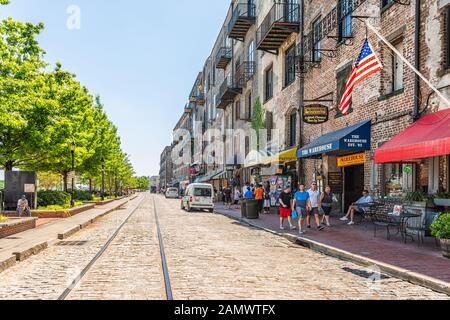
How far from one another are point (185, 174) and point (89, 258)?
96.4m

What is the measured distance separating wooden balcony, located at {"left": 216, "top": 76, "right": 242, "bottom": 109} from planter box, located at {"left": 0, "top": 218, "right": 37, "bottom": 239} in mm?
27909

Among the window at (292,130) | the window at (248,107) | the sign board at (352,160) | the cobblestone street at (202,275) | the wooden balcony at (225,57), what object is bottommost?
the cobblestone street at (202,275)

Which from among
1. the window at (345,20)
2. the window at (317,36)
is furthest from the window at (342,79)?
the window at (317,36)

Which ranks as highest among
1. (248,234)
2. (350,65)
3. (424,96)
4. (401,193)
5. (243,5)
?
(243,5)

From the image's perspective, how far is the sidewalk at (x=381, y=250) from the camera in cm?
911

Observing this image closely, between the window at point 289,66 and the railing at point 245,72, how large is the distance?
28.5 ft

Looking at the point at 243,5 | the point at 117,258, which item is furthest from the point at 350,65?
the point at 243,5

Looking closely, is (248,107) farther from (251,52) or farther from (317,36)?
(317,36)

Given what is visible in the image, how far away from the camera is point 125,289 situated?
7.57m

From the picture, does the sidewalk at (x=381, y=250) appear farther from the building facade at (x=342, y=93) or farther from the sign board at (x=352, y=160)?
the sign board at (x=352, y=160)

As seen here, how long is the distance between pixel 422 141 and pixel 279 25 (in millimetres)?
16620

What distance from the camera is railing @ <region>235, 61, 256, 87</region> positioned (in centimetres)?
3919

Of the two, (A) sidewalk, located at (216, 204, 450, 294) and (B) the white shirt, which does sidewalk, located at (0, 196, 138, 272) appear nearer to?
(A) sidewalk, located at (216, 204, 450, 294)
